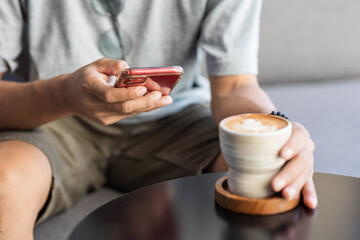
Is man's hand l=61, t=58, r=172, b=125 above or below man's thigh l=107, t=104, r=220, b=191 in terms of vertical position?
above

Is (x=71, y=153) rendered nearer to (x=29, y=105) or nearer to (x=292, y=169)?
(x=29, y=105)

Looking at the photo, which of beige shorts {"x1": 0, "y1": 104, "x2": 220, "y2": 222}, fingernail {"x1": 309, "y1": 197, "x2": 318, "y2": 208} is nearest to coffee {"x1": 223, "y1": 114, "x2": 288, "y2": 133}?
fingernail {"x1": 309, "y1": 197, "x2": 318, "y2": 208}

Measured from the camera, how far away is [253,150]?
0.61 metres

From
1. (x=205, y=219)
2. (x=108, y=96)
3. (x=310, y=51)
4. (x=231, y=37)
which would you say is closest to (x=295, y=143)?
(x=205, y=219)

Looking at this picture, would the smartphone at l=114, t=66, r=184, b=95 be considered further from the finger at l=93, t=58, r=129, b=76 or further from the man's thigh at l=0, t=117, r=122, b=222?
the man's thigh at l=0, t=117, r=122, b=222

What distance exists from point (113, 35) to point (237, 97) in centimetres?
33

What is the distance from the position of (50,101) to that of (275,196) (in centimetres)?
48

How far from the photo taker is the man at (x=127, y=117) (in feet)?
3.10

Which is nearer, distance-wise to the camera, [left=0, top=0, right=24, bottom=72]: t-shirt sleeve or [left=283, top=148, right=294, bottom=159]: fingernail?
[left=283, top=148, right=294, bottom=159]: fingernail

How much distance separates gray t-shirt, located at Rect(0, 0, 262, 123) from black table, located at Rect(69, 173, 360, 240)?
410 mm

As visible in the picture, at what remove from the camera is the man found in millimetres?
945

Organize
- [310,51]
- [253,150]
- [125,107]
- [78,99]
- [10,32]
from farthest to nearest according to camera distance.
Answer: [310,51] < [10,32] < [78,99] < [125,107] < [253,150]

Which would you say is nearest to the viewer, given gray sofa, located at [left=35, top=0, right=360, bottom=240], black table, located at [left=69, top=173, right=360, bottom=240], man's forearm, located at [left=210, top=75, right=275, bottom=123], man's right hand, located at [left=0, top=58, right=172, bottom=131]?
black table, located at [left=69, top=173, right=360, bottom=240]

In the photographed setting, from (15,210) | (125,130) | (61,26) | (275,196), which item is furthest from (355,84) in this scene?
(15,210)
